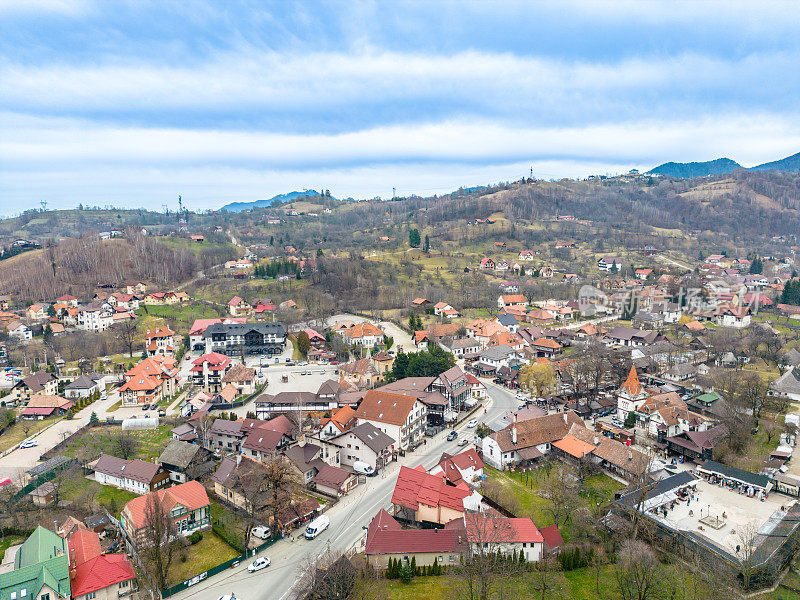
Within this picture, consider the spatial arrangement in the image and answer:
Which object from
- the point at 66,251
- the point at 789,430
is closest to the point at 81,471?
the point at 789,430

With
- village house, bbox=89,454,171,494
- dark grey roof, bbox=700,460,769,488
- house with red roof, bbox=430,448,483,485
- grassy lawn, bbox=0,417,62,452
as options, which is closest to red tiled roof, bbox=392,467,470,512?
house with red roof, bbox=430,448,483,485

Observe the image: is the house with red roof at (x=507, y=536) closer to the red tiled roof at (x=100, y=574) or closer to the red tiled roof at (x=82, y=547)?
the red tiled roof at (x=100, y=574)

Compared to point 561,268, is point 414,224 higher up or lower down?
higher up

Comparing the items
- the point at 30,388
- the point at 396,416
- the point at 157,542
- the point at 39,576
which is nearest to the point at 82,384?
the point at 30,388

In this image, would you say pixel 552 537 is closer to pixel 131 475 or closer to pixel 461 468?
pixel 461 468

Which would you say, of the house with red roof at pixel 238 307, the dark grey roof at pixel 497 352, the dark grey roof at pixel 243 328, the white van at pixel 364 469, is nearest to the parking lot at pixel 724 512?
the white van at pixel 364 469

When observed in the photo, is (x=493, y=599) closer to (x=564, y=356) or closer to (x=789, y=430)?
(x=789, y=430)
